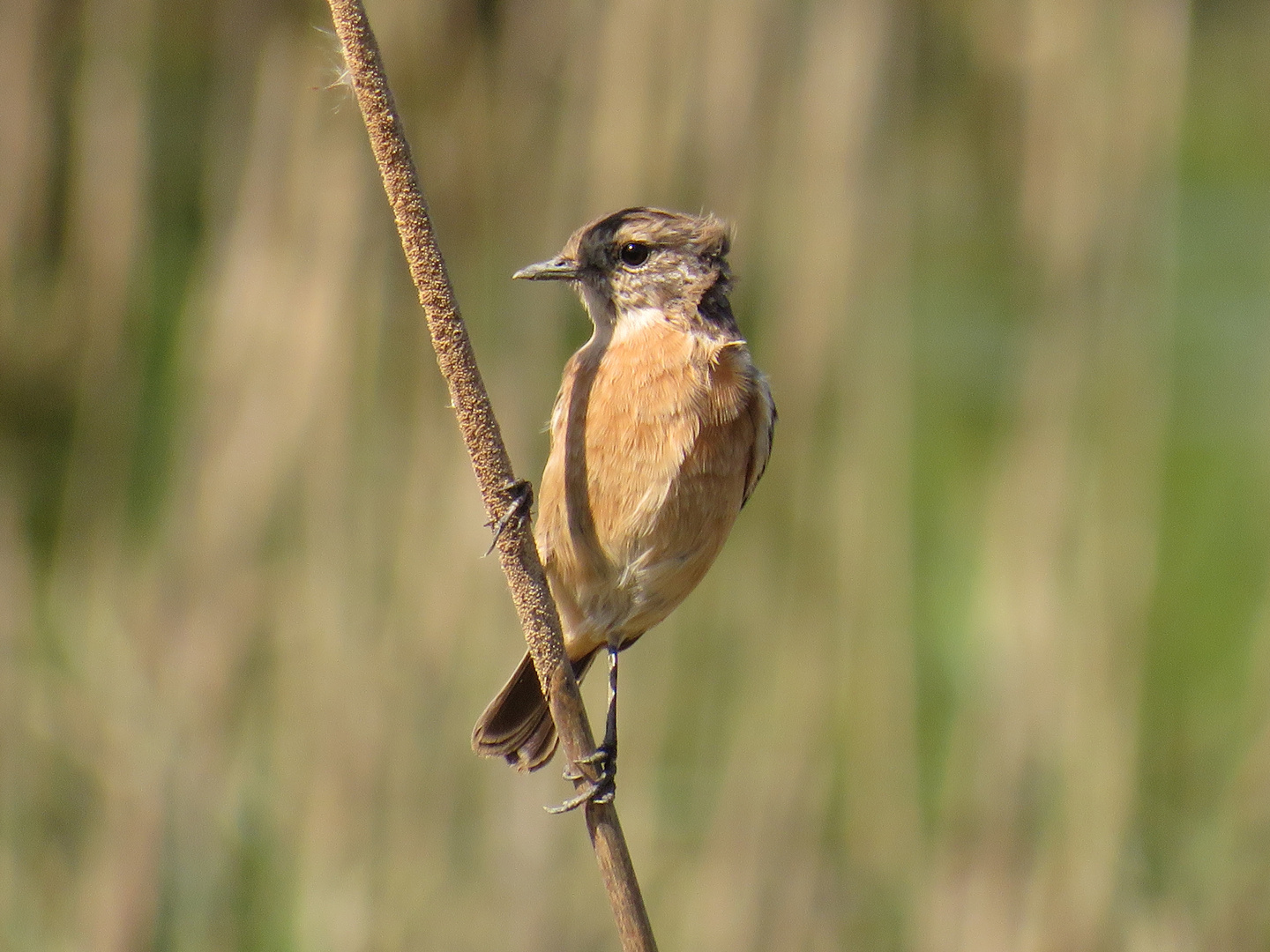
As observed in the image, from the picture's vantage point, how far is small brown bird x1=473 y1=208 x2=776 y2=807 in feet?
10.3

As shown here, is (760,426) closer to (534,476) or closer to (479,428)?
(534,476)

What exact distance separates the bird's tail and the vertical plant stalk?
117 cm

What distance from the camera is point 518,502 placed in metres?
2.42

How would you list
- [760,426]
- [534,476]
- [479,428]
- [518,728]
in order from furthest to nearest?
[534,476] → [518,728] → [760,426] → [479,428]

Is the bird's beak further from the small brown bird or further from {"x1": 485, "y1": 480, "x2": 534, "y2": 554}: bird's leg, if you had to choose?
{"x1": 485, "y1": 480, "x2": 534, "y2": 554}: bird's leg

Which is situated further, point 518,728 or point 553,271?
point 518,728

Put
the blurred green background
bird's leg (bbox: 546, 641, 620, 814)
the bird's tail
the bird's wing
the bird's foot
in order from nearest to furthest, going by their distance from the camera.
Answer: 1. bird's leg (bbox: 546, 641, 620, 814)
2. the bird's foot
3. the bird's wing
4. the bird's tail
5. the blurred green background

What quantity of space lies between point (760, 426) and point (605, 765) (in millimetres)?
852

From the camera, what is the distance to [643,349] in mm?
3230

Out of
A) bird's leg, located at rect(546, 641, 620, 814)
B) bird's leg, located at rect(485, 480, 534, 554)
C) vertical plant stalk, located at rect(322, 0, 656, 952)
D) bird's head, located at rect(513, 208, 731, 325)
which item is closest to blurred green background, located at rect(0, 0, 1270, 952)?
bird's leg, located at rect(546, 641, 620, 814)

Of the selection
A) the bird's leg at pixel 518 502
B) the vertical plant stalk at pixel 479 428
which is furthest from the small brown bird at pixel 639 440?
the vertical plant stalk at pixel 479 428

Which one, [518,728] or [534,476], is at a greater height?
[534,476]

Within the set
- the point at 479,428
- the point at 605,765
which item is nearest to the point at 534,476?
the point at 605,765

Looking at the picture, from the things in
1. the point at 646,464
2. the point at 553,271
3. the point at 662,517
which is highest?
the point at 553,271
